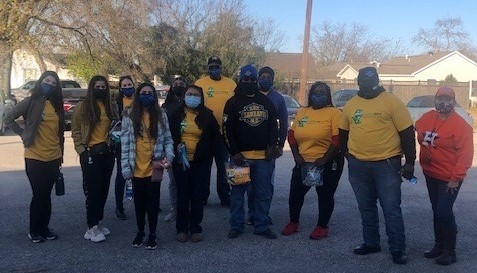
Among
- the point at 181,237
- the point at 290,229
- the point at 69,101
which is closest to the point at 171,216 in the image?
the point at 181,237

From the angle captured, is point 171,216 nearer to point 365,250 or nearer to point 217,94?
point 217,94

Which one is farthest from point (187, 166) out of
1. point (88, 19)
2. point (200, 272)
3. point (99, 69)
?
point (99, 69)

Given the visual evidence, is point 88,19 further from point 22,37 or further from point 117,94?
point 117,94

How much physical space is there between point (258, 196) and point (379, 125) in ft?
5.73

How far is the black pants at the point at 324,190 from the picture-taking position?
248 inches

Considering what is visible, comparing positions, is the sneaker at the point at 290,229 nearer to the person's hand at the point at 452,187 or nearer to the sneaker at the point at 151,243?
the sneaker at the point at 151,243

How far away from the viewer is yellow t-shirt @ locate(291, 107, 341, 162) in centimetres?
621

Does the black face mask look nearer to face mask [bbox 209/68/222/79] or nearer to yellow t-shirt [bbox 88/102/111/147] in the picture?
face mask [bbox 209/68/222/79]

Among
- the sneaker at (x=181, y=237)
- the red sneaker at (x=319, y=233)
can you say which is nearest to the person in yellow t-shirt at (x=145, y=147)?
the sneaker at (x=181, y=237)

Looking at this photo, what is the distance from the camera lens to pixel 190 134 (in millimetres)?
6168

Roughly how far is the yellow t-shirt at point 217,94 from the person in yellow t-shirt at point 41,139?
1893 mm

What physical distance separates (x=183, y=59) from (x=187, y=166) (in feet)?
79.7

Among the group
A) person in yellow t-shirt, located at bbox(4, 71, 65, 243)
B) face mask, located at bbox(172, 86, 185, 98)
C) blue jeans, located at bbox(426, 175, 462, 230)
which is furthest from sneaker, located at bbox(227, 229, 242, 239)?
blue jeans, located at bbox(426, 175, 462, 230)

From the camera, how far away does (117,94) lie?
22.8 ft
